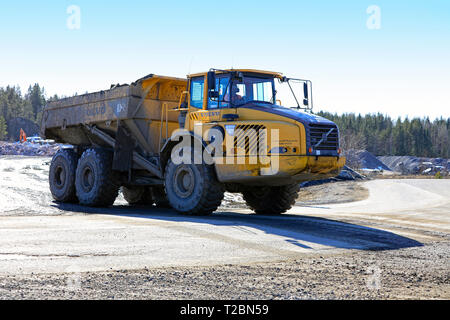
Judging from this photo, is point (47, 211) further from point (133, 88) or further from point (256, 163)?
point (256, 163)

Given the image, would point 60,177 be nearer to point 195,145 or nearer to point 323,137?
point 195,145

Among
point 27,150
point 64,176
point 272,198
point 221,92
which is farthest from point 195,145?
point 27,150

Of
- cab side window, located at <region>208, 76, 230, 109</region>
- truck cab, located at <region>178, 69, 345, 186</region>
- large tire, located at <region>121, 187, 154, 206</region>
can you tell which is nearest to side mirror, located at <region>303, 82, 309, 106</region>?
truck cab, located at <region>178, 69, 345, 186</region>

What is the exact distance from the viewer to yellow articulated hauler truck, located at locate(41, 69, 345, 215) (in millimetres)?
11352

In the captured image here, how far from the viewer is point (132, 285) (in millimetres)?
5738

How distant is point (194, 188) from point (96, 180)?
3.87m

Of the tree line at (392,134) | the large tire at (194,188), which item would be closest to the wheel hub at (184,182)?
the large tire at (194,188)

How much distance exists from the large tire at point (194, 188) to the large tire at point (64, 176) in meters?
4.59

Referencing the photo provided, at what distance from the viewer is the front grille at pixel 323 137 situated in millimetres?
11211

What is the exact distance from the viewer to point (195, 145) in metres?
12.6

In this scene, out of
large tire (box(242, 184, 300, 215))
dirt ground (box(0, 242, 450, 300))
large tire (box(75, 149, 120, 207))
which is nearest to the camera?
dirt ground (box(0, 242, 450, 300))

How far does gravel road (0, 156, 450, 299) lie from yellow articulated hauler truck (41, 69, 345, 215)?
1.07m

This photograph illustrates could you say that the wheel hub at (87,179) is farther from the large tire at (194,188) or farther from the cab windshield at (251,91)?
the cab windshield at (251,91)

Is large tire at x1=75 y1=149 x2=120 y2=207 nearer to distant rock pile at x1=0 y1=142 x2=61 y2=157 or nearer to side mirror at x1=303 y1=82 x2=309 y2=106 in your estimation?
side mirror at x1=303 y1=82 x2=309 y2=106
